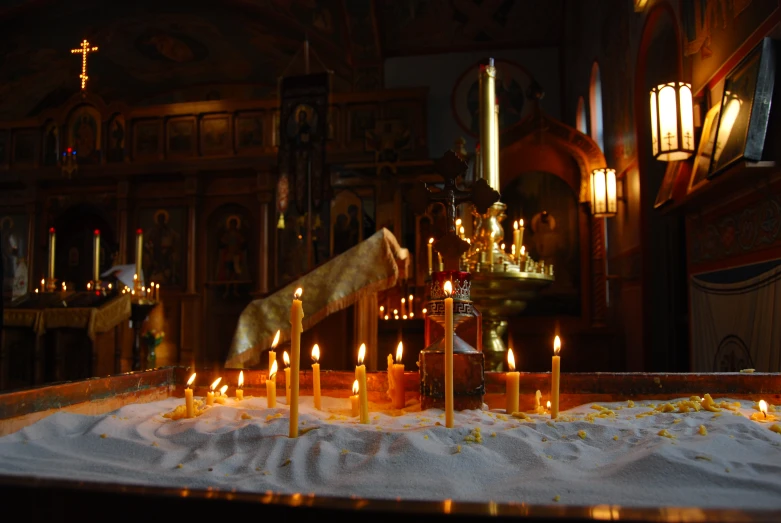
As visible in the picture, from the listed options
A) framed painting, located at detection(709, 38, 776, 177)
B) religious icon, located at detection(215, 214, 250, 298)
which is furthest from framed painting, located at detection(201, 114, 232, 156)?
framed painting, located at detection(709, 38, 776, 177)

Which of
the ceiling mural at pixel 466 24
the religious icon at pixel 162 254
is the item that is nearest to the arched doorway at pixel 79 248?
the religious icon at pixel 162 254

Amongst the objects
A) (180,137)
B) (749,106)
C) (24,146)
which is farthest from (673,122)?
(24,146)

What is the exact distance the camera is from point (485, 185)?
2211 millimetres

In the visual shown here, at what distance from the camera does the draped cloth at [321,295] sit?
3631 mm

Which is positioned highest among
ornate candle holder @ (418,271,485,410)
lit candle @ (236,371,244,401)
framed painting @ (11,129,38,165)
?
framed painting @ (11,129,38,165)

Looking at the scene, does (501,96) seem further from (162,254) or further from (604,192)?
(162,254)

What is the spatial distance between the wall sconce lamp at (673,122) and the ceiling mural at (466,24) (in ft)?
23.7

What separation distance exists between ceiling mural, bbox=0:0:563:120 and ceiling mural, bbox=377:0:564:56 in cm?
2

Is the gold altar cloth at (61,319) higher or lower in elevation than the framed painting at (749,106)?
lower

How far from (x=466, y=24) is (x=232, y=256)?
20.4ft

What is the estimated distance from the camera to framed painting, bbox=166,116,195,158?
11.5 m

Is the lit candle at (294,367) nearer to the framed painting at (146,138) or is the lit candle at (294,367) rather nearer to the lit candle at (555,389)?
the lit candle at (555,389)

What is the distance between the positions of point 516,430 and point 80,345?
6611mm

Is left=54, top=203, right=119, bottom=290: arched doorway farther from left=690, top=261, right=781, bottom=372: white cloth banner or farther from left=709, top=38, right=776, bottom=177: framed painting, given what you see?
left=709, top=38, right=776, bottom=177: framed painting
